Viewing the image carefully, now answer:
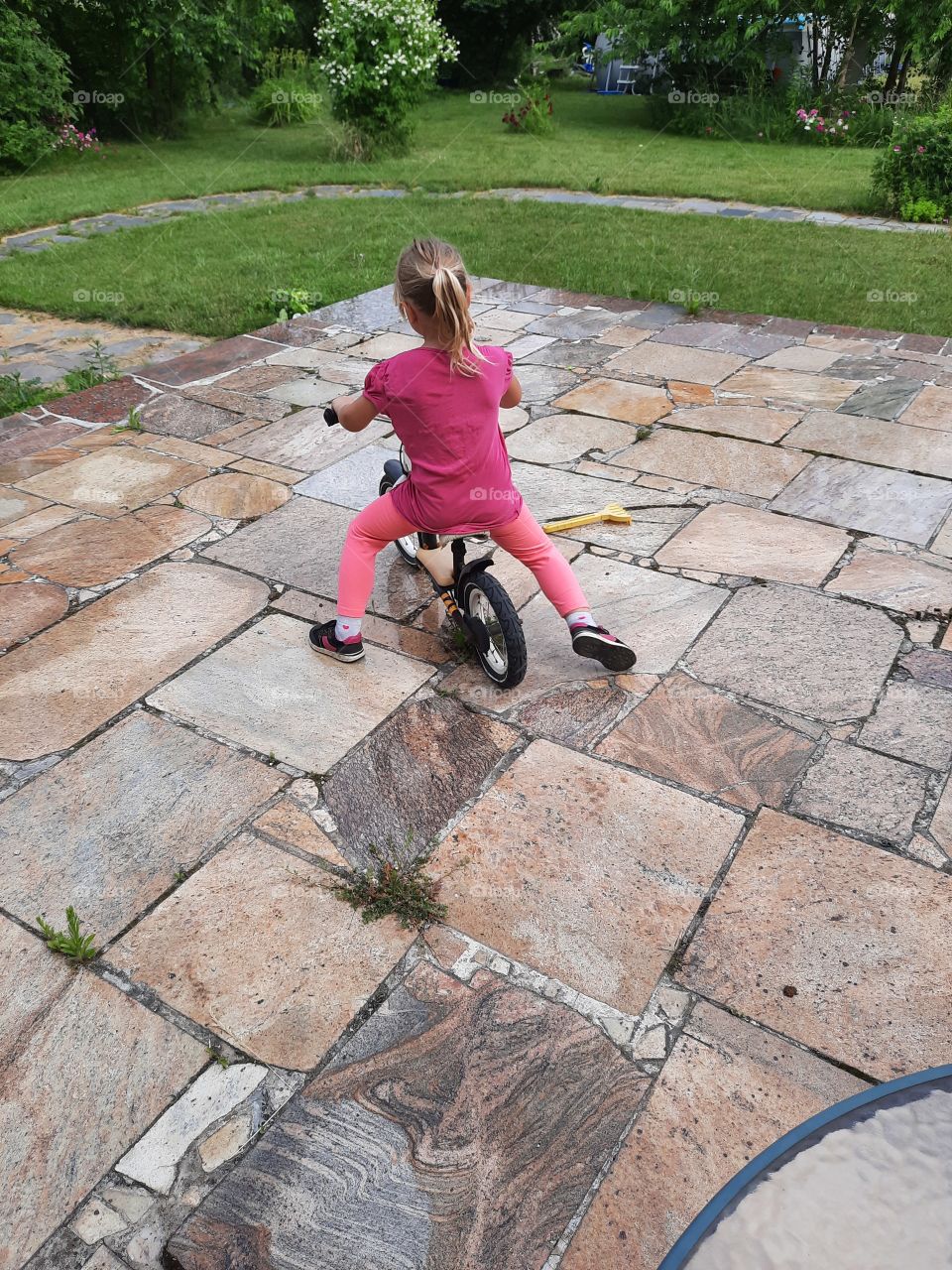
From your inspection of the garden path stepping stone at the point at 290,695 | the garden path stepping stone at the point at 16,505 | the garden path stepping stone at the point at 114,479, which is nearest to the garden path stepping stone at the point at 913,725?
the garden path stepping stone at the point at 290,695

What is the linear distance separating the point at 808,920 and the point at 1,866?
1.92m

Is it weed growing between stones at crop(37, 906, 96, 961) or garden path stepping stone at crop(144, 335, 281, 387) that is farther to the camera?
garden path stepping stone at crop(144, 335, 281, 387)

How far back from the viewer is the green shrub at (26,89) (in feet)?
38.5

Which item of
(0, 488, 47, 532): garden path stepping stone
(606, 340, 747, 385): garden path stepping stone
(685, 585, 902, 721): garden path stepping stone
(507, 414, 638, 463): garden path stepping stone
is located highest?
(606, 340, 747, 385): garden path stepping stone

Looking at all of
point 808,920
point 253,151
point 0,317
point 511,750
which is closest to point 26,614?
point 511,750

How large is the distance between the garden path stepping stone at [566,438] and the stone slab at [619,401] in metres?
0.09

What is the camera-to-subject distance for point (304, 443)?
4398 millimetres

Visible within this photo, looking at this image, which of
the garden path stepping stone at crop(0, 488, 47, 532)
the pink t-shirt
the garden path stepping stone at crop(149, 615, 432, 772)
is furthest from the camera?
the garden path stepping stone at crop(0, 488, 47, 532)

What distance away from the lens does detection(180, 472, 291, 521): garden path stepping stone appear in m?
3.80

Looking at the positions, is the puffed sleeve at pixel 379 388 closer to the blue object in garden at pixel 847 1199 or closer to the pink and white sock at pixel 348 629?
the pink and white sock at pixel 348 629

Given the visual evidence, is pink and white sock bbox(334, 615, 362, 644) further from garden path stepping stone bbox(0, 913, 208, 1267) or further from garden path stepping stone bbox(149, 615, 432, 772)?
garden path stepping stone bbox(0, 913, 208, 1267)

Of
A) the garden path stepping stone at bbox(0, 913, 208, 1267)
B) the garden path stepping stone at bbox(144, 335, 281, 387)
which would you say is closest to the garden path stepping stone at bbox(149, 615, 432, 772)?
the garden path stepping stone at bbox(0, 913, 208, 1267)

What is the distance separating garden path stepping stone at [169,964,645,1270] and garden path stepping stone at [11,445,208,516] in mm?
2807

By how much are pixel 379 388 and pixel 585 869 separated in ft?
4.49
